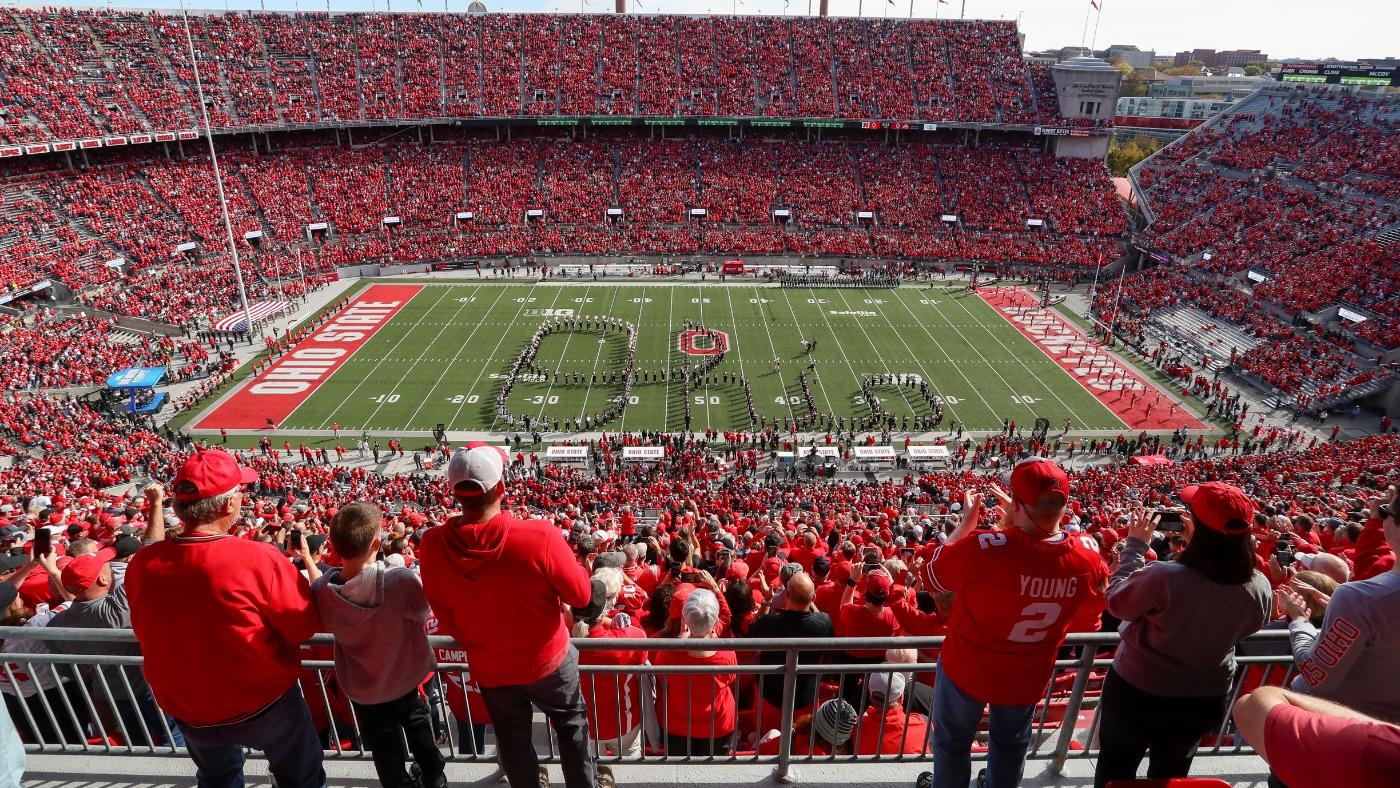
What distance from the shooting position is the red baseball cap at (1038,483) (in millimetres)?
3553

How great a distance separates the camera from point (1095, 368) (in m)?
34.7

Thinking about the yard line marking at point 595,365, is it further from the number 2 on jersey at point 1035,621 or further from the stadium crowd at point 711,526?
the number 2 on jersey at point 1035,621

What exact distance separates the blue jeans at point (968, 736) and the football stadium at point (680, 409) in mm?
29

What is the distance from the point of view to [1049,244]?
5050 centimetres

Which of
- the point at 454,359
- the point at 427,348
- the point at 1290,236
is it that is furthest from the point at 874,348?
the point at 1290,236

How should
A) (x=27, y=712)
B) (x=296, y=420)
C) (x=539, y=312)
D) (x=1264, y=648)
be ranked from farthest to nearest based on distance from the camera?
1. (x=539, y=312)
2. (x=296, y=420)
3. (x=1264, y=648)
4. (x=27, y=712)

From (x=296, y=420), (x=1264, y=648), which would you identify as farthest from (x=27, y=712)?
(x=296, y=420)

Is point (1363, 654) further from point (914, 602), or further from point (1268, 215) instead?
point (1268, 215)

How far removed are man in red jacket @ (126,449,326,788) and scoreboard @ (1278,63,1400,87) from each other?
72.4m

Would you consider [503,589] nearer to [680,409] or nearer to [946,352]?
[680,409]

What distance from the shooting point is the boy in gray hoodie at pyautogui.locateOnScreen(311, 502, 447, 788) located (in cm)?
365

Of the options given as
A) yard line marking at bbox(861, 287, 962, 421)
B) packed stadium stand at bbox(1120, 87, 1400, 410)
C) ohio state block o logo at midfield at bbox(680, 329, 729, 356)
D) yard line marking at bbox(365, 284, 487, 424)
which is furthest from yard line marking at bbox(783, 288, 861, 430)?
yard line marking at bbox(365, 284, 487, 424)

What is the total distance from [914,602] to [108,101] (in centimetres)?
5799

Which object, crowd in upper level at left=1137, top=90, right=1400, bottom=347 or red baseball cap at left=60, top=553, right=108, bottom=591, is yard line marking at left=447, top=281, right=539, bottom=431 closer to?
red baseball cap at left=60, top=553, right=108, bottom=591
